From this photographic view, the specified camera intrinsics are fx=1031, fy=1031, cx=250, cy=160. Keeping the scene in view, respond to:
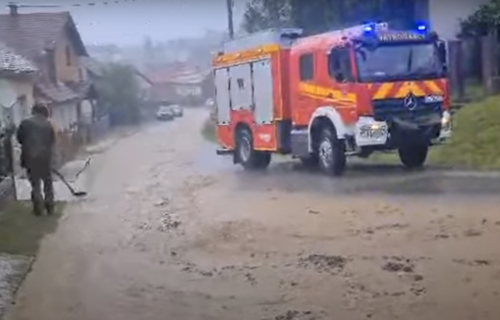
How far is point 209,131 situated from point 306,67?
23153mm

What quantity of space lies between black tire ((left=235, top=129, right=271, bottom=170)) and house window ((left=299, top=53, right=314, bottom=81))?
265 centimetres

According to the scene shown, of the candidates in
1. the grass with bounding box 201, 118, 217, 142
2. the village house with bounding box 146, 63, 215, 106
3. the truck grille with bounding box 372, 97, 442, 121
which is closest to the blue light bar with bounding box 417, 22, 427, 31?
the truck grille with bounding box 372, 97, 442, 121

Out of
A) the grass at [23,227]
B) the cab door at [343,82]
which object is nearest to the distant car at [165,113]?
the cab door at [343,82]

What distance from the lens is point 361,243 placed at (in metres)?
10.9

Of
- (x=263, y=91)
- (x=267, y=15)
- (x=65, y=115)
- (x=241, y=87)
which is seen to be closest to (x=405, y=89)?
(x=263, y=91)

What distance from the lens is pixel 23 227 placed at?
41.3 ft

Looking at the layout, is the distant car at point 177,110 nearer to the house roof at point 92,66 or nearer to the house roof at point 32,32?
the house roof at point 92,66

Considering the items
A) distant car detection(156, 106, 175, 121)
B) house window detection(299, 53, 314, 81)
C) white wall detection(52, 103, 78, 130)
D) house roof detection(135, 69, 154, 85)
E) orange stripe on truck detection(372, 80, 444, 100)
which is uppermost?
house window detection(299, 53, 314, 81)

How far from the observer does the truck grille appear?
16.9 m

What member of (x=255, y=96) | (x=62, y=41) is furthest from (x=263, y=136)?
(x=62, y=41)

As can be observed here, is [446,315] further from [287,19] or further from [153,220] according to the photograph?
[287,19]

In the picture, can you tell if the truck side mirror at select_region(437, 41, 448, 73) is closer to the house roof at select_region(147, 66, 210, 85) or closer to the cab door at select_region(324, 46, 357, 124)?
the cab door at select_region(324, 46, 357, 124)

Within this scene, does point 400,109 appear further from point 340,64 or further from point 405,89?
point 340,64

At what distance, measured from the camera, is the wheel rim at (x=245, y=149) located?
2098 cm
